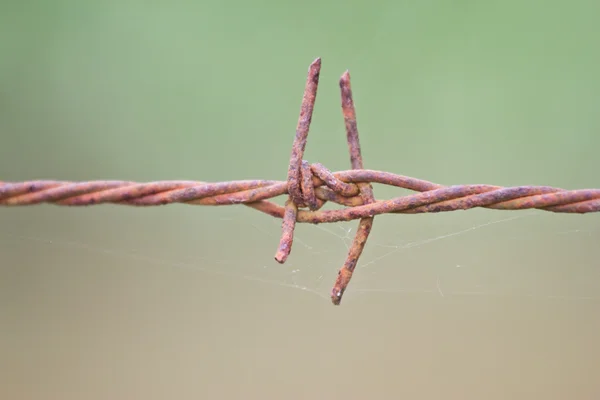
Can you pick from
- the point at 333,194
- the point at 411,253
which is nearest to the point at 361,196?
the point at 333,194

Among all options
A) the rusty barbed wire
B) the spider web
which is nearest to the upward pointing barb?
the rusty barbed wire

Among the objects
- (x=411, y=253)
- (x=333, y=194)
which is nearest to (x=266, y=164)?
(x=411, y=253)

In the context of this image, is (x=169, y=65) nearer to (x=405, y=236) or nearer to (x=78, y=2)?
(x=78, y=2)

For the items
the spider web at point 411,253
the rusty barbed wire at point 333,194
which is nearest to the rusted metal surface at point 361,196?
the rusty barbed wire at point 333,194

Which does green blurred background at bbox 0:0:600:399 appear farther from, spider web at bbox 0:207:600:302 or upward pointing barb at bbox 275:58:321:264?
upward pointing barb at bbox 275:58:321:264

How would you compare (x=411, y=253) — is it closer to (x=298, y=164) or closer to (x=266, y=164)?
(x=266, y=164)

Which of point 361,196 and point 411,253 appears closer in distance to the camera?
point 361,196

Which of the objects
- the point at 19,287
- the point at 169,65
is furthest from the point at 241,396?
the point at 169,65

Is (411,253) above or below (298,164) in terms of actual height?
below
